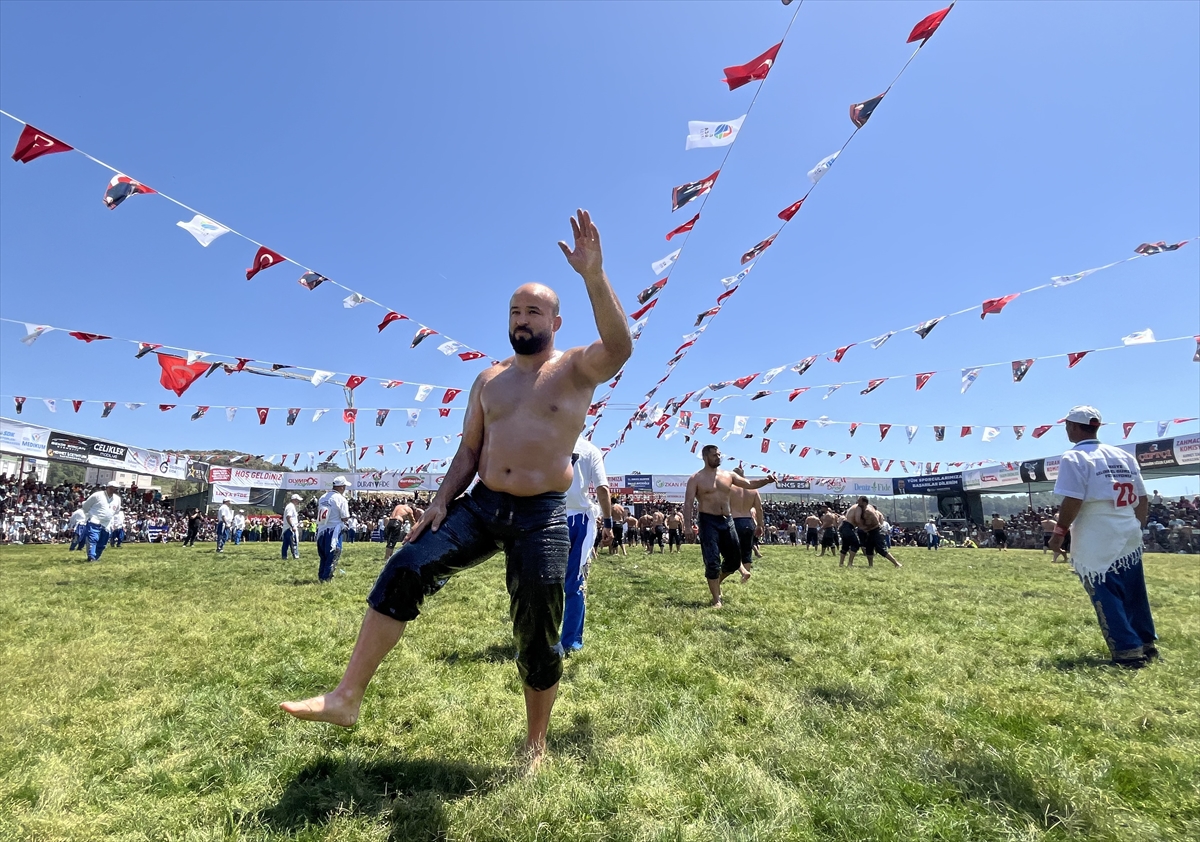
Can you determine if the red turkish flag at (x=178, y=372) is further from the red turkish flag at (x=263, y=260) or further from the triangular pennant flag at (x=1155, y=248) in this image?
the triangular pennant flag at (x=1155, y=248)

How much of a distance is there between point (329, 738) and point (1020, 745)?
3031mm

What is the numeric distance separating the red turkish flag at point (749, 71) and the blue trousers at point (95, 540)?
16529mm

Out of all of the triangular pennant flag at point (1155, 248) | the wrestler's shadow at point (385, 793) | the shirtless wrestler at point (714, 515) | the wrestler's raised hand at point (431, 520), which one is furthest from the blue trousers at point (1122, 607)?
the triangular pennant flag at point (1155, 248)

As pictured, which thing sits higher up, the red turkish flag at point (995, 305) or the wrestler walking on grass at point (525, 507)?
the red turkish flag at point (995, 305)

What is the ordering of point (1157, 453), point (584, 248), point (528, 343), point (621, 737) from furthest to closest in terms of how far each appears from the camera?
point (1157, 453) → point (621, 737) → point (528, 343) → point (584, 248)

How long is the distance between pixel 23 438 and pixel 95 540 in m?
19.1

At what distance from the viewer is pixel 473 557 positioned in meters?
2.29

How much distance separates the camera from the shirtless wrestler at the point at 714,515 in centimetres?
706

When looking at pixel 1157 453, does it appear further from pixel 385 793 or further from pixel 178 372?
pixel 178 372

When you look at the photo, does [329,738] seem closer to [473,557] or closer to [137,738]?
[137,738]

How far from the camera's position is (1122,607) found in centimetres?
416

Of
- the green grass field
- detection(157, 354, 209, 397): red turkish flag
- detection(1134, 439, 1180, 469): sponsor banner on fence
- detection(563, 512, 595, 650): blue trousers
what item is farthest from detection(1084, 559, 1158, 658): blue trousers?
detection(1134, 439, 1180, 469): sponsor banner on fence

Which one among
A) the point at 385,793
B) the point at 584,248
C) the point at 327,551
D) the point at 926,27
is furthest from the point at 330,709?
the point at 327,551

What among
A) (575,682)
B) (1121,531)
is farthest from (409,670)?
(1121,531)
